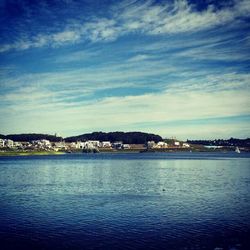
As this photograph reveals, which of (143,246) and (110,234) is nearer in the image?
(143,246)

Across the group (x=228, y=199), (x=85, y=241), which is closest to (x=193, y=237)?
(x=85, y=241)

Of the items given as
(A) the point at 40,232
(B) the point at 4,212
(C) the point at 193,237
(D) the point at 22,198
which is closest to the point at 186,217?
(C) the point at 193,237

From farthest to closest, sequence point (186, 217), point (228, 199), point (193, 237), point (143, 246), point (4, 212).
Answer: point (228, 199), point (4, 212), point (186, 217), point (193, 237), point (143, 246)

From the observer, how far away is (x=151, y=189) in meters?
64.4

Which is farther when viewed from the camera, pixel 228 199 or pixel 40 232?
pixel 228 199

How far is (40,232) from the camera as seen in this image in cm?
3416

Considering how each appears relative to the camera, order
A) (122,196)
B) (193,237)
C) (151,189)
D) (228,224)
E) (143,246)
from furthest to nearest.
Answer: (151,189), (122,196), (228,224), (193,237), (143,246)

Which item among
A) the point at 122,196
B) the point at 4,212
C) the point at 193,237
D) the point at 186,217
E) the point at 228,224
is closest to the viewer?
the point at 193,237

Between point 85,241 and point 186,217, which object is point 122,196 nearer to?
point 186,217

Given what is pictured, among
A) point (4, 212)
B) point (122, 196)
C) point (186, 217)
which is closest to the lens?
point (186, 217)

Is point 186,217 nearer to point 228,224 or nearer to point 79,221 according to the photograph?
point 228,224

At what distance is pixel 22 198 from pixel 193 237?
30.9 meters

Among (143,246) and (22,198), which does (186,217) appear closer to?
(143,246)

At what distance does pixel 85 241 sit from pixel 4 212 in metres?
16.4
